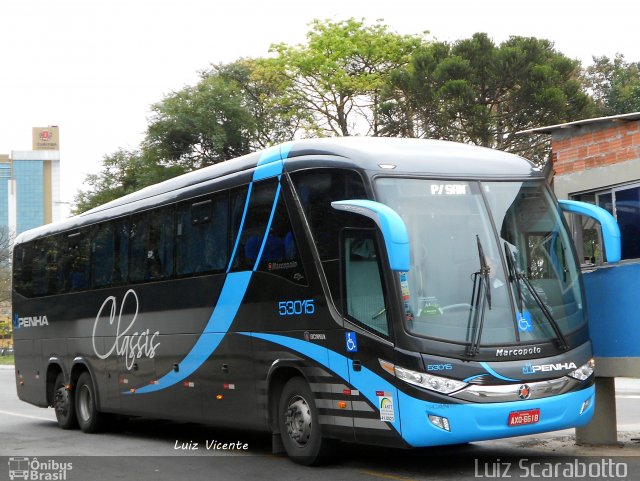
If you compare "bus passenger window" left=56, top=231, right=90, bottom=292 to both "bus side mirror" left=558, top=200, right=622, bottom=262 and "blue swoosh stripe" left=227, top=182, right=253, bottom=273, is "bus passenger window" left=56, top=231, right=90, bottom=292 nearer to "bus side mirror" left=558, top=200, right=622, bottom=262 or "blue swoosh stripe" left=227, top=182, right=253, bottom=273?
"blue swoosh stripe" left=227, top=182, right=253, bottom=273

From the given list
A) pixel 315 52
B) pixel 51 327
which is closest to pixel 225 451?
pixel 51 327

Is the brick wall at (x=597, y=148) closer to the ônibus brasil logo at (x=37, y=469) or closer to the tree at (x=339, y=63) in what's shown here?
the ônibus brasil logo at (x=37, y=469)

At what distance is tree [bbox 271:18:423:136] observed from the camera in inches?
1837

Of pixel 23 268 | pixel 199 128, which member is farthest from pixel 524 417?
pixel 199 128

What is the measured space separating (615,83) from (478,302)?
5131 centimetres

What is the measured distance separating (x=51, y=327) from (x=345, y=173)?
9145 mm

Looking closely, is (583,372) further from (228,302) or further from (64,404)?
(64,404)

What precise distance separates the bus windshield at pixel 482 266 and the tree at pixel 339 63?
36.0 metres

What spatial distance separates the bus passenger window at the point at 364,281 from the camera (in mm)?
9703

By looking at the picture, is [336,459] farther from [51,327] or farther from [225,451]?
[51,327]

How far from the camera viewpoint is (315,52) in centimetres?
4847

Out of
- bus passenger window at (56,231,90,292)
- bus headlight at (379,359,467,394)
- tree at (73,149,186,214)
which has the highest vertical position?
tree at (73,149,186,214)

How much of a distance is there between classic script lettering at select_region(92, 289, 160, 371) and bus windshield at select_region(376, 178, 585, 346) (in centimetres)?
551

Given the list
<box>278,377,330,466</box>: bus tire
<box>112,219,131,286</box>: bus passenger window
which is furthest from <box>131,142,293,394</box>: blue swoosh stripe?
<box>112,219,131,286</box>: bus passenger window
